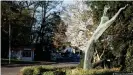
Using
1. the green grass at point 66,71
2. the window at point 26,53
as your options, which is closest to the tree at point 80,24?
the green grass at point 66,71

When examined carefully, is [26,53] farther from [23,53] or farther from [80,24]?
[80,24]

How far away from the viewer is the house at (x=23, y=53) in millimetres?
79062

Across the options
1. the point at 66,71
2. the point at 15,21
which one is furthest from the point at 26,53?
the point at 66,71

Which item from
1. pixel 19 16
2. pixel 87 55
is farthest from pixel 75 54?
pixel 87 55

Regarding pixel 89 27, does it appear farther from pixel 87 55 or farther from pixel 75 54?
pixel 75 54

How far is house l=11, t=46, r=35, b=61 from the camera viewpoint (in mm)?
79062

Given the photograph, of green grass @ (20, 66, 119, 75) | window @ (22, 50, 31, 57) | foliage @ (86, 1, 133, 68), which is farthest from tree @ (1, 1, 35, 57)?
foliage @ (86, 1, 133, 68)

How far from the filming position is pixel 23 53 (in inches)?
3187

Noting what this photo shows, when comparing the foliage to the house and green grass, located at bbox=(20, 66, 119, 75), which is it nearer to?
green grass, located at bbox=(20, 66, 119, 75)

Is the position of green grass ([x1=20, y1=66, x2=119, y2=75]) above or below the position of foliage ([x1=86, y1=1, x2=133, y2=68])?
below

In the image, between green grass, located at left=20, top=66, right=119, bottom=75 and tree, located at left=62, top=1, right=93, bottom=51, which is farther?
tree, located at left=62, top=1, right=93, bottom=51

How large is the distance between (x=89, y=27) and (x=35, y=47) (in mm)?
47860

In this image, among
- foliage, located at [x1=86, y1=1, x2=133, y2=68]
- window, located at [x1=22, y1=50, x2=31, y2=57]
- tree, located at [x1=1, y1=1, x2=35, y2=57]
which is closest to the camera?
foliage, located at [x1=86, y1=1, x2=133, y2=68]

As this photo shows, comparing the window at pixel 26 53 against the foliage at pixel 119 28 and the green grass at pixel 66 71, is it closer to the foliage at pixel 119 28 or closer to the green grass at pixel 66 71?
the green grass at pixel 66 71
